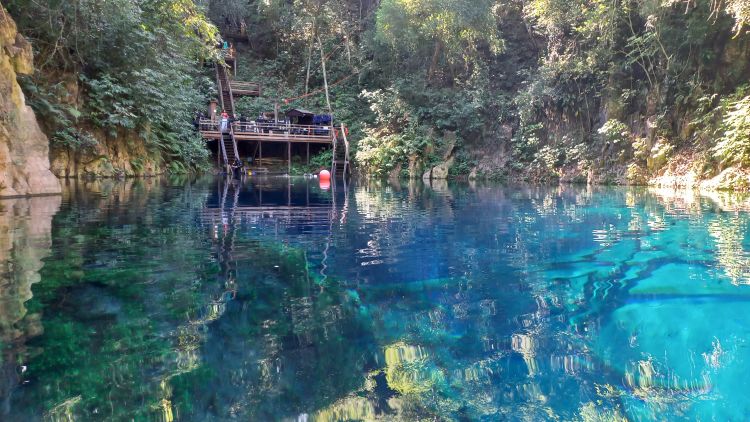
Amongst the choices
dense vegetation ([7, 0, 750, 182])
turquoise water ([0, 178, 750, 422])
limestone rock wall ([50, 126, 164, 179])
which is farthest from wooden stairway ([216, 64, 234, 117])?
turquoise water ([0, 178, 750, 422])

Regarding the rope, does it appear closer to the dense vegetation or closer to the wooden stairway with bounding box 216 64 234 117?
the dense vegetation

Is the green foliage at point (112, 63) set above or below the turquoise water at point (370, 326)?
above

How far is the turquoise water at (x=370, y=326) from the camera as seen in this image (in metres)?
2.38

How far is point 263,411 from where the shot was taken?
7.60ft

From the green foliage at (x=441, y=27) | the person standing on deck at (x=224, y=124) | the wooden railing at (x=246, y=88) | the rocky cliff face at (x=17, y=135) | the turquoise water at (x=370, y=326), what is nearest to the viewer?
the turquoise water at (x=370, y=326)

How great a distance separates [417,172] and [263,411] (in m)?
26.9

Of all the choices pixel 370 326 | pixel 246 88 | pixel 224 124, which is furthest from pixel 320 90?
pixel 370 326

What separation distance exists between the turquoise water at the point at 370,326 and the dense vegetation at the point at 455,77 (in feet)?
36.7

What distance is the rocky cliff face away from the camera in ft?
34.5

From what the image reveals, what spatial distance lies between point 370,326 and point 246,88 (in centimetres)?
3581

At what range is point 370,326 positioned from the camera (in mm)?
3385

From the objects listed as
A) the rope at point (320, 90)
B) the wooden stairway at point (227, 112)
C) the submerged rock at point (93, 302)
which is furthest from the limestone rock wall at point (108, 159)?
the submerged rock at point (93, 302)

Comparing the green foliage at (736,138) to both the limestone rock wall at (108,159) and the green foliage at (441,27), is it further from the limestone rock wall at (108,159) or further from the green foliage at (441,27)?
the limestone rock wall at (108,159)

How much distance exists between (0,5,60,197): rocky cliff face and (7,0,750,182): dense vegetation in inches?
71.8
